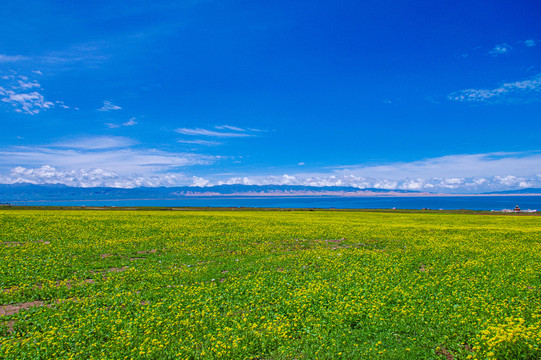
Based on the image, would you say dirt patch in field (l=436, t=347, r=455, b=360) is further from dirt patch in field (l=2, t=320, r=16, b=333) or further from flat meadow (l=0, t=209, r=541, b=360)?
dirt patch in field (l=2, t=320, r=16, b=333)

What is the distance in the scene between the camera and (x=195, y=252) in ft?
81.0

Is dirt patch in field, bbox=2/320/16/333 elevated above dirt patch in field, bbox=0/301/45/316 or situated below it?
above

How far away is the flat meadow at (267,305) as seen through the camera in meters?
9.05

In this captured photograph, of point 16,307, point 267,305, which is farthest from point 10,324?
point 267,305

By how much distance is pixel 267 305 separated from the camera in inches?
500

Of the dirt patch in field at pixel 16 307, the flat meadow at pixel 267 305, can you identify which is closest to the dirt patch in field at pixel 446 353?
the flat meadow at pixel 267 305

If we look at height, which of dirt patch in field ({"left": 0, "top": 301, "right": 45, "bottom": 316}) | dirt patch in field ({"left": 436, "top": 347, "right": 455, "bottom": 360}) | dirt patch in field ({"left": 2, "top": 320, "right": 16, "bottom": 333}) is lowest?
dirt patch in field ({"left": 436, "top": 347, "right": 455, "bottom": 360})

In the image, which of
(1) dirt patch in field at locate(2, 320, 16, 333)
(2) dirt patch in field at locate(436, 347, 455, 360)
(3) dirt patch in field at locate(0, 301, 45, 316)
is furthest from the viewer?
(3) dirt patch in field at locate(0, 301, 45, 316)

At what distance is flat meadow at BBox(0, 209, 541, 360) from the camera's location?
905cm

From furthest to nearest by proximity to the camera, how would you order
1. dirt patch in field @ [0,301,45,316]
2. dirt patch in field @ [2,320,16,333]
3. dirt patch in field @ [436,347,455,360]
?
dirt patch in field @ [0,301,45,316], dirt patch in field @ [2,320,16,333], dirt patch in field @ [436,347,455,360]

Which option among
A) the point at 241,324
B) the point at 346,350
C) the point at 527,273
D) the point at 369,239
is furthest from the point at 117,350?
the point at 369,239

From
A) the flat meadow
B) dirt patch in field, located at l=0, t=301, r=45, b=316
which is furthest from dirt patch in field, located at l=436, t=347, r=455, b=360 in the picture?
dirt patch in field, located at l=0, t=301, r=45, b=316

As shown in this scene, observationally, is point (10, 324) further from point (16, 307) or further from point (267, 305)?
point (267, 305)

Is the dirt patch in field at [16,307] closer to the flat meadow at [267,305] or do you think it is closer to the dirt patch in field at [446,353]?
the flat meadow at [267,305]
